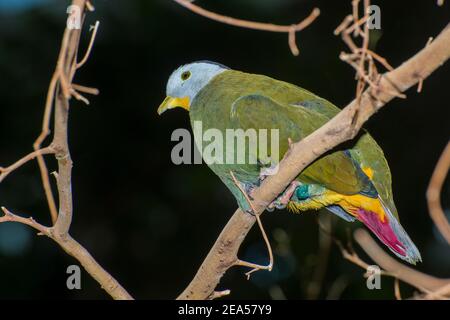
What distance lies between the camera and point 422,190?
588 cm

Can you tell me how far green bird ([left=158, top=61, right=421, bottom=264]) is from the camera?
10.1 ft

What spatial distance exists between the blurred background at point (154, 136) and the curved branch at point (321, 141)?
2939 mm

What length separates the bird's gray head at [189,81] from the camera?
364 centimetres

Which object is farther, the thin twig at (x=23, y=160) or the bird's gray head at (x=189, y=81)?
the bird's gray head at (x=189, y=81)

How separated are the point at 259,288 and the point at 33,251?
6.43 ft

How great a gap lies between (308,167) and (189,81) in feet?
3.00

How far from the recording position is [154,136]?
6.00 meters

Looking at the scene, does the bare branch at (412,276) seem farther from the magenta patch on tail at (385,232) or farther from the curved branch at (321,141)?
the magenta patch on tail at (385,232)

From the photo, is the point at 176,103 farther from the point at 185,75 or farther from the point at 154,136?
the point at 154,136

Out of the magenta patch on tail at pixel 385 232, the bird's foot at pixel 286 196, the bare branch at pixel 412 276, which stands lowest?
the magenta patch on tail at pixel 385 232

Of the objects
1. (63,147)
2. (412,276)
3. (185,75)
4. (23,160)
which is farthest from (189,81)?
(412,276)

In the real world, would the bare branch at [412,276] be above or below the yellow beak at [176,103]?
below

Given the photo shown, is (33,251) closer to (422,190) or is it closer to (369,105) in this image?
(422,190)

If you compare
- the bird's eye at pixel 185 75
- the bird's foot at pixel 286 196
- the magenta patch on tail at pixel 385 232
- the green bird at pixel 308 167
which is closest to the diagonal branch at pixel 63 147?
the green bird at pixel 308 167
